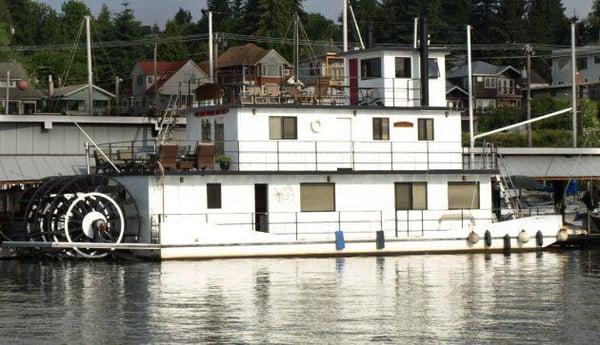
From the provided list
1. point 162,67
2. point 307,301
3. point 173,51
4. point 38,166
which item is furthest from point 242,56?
point 307,301

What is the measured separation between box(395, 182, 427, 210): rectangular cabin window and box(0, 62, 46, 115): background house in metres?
43.3

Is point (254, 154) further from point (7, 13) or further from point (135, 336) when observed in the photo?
point (7, 13)

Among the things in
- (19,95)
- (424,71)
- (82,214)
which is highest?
(19,95)

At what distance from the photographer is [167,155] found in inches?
1470

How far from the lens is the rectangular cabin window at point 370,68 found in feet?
136

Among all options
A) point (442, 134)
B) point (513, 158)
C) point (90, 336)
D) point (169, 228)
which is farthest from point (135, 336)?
point (513, 158)

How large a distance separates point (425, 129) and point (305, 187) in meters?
4.71

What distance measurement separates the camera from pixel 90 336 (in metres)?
24.6

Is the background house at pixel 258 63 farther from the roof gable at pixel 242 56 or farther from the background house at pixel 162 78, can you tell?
the background house at pixel 162 78

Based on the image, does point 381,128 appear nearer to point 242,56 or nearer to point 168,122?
point 168,122

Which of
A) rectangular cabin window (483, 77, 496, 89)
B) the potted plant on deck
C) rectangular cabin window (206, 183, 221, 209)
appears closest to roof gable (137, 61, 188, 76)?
rectangular cabin window (483, 77, 496, 89)

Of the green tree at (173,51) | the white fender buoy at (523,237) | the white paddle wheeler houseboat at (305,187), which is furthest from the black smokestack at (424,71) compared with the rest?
the green tree at (173,51)

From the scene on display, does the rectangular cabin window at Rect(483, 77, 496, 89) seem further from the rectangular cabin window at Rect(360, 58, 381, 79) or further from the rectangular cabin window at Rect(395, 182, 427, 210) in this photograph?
the rectangular cabin window at Rect(395, 182, 427, 210)

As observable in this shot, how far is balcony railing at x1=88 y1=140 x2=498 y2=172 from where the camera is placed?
38031mm
